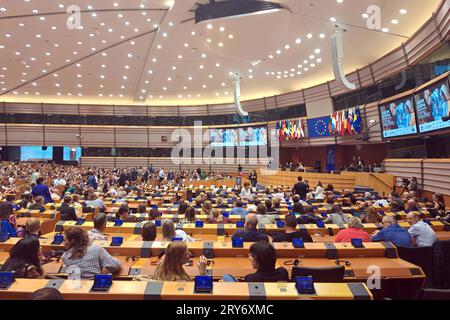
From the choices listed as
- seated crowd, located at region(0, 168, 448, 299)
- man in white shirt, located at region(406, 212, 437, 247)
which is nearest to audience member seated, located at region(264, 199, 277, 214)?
seated crowd, located at region(0, 168, 448, 299)

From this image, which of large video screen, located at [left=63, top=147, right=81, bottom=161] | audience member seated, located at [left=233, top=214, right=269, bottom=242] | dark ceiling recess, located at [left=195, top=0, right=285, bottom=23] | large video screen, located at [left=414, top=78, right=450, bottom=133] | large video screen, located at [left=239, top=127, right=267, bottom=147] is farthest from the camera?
large video screen, located at [left=63, top=147, right=81, bottom=161]

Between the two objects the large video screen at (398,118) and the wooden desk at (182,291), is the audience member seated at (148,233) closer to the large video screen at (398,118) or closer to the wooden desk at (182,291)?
the wooden desk at (182,291)

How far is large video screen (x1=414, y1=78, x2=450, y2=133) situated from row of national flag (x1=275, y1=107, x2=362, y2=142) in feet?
19.2

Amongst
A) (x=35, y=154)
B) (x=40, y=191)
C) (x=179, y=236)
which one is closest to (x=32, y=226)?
(x=179, y=236)

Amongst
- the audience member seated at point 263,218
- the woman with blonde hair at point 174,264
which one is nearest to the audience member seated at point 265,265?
the woman with blonde hair at point 174,264

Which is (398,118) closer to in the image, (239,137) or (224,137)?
(239,137)

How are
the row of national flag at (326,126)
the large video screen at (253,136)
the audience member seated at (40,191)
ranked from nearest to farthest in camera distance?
the audience member seated at (40,191), the row of national flag at (326,126), the large video screen at (253,136)

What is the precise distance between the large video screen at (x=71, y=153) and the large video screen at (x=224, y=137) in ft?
41.8

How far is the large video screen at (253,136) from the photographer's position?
25.5 m

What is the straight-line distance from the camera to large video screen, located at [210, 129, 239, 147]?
1079 inches

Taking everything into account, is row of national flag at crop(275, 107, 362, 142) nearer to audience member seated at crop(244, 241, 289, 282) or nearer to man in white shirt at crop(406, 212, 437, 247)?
man in white shirt at crop(406, 212, 437, 247)
